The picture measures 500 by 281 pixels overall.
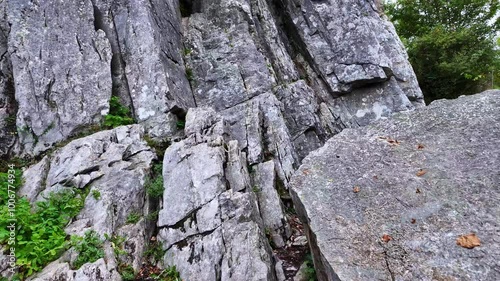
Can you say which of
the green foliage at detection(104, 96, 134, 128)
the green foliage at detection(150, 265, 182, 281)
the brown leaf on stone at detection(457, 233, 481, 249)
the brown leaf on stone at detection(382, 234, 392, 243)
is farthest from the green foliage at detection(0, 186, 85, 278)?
the brown leaf on stone at detection(457, 233, 481, 249)

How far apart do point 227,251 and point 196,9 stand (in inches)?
385

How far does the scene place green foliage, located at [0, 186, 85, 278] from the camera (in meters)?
5.07

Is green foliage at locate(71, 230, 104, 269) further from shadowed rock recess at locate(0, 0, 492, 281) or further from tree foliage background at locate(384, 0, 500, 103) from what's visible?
tree foliage background at locate(384, 0, 500, 103)

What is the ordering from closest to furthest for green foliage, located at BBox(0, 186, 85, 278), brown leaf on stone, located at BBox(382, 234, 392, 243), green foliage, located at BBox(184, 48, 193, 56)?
brown leaf on stone, located at BBox(382, 234, 392, 243) < green foliage, located at BBox(0, 186, 85, 278) < green foliage, located at BBox(184, 48, 193, 56)

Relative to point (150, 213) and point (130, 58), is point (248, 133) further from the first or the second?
point (130, 58)

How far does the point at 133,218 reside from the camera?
5.89m

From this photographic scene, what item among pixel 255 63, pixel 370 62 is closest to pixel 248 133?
pixel 255 63

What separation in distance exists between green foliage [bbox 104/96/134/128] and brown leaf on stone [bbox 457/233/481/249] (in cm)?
729

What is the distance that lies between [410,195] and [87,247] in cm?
491

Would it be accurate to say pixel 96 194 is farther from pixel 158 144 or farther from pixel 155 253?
pixel 158 144

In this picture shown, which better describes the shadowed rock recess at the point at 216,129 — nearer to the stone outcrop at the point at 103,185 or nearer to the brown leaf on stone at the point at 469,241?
the stone outcrop at the point at 103,185

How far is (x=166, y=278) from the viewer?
5027 mm

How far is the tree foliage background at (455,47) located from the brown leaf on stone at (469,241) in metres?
10.4

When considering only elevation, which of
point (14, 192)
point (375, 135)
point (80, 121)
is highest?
point (80, 121)
